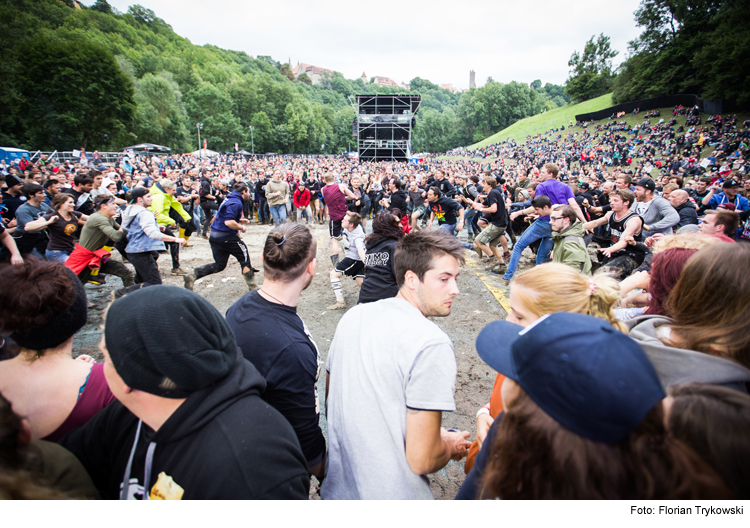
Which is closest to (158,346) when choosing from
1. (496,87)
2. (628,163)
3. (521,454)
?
(521,454)

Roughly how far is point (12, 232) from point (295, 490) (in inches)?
249

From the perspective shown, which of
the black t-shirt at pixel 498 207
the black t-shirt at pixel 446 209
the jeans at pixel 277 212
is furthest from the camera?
the jeans at pixel 277 212

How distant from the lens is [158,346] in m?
0.98

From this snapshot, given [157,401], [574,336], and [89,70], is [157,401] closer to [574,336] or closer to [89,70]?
[574,336]

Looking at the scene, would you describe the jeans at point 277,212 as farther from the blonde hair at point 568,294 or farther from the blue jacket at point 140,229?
the blonde hair at point 568,294

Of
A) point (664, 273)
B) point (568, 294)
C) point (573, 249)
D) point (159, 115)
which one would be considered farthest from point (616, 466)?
point (159, 115)

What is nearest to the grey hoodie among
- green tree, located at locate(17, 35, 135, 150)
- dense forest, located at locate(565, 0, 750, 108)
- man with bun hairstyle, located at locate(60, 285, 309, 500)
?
man with bun hairstyle, located at locate(60, 285, 309, 500)

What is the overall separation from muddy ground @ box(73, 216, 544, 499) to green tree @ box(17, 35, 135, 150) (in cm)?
4716

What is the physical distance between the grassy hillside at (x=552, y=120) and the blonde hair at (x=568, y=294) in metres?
66.6

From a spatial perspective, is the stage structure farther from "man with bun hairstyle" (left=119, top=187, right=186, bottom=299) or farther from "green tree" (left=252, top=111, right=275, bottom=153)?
"man with bun hairstyle" (left=119, top=187, right=186, bottom=299)

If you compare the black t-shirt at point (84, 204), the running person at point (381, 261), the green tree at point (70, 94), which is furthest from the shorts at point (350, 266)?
the green tree at point (70, 94)

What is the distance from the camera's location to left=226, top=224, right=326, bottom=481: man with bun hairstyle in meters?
1.66

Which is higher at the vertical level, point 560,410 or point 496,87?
point 496,87

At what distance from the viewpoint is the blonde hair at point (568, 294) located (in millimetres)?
1608
